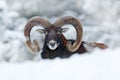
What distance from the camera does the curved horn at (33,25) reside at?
531 inches

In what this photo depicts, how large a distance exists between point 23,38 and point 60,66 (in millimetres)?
2227

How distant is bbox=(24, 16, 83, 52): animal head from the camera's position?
13.1 m

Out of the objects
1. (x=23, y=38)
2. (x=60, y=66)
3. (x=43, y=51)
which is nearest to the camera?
(x=60, y=66)

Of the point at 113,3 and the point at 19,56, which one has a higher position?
the point at 113,3

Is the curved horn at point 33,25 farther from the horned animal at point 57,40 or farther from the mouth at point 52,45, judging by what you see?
the mouth at point 52,45

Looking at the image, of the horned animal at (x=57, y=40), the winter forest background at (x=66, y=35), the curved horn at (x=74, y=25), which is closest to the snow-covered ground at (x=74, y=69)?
the winter forest background at (x=66, y=35)

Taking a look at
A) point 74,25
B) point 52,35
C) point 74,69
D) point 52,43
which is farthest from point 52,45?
point 74,69

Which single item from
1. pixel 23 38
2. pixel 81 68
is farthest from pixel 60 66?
pixel 23 38

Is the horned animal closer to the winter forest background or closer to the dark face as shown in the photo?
the dark face

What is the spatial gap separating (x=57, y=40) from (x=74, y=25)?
75 cm

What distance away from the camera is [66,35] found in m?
13.6

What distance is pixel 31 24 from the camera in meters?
13.8

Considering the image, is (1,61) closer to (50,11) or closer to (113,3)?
(50,11)

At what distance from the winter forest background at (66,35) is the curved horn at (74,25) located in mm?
163
